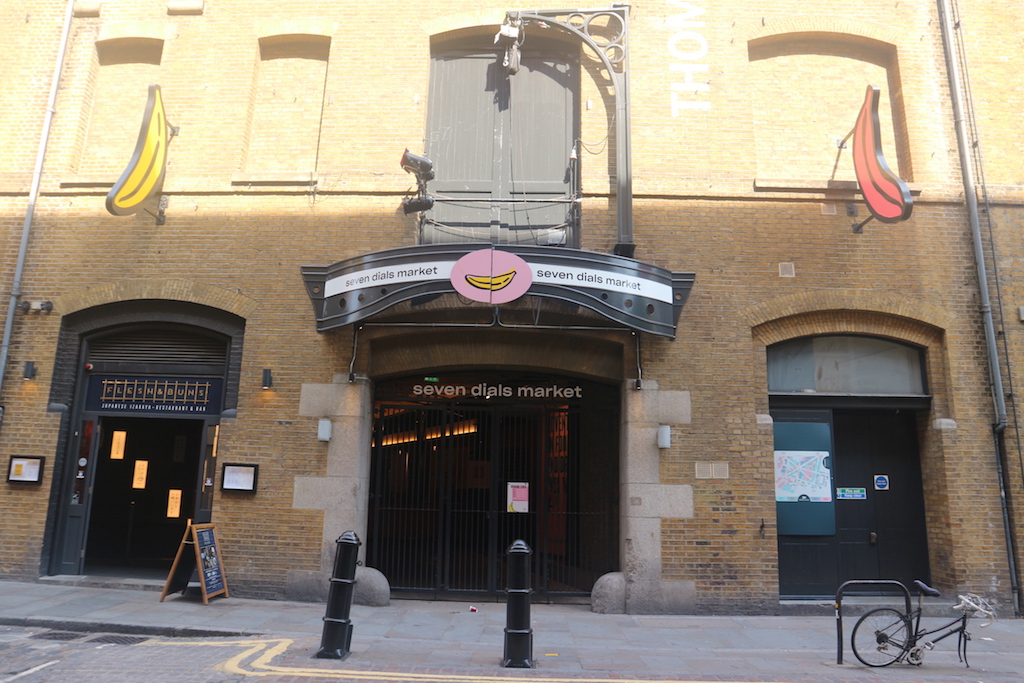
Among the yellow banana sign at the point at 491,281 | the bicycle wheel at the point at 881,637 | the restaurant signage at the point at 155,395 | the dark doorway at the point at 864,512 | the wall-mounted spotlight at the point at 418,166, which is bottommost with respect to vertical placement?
the bicycle wheel at the point at 881,637

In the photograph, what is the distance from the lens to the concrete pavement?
6.30 m

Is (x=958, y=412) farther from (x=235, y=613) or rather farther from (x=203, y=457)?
(x=203, y=457)

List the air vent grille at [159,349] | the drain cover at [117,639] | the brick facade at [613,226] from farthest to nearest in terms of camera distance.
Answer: the air vent grille at [159,349]
the brick facade at [613,226]
the drain cover at [117,639]

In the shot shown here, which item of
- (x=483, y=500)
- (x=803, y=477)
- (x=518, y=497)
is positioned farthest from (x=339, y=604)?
(x=803, y=477)

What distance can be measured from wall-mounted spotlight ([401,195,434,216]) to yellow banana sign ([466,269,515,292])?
2.06 metres

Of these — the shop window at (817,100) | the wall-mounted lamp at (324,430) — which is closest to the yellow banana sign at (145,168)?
the wall-mounted lamp at (324,430)

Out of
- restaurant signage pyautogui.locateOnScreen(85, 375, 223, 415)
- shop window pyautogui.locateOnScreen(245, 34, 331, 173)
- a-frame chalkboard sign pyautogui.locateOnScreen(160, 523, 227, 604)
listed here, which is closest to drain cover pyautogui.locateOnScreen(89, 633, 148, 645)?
a-frame chalkboard sign pyautogui.locateOnScreen(160, 523, 227, 604)

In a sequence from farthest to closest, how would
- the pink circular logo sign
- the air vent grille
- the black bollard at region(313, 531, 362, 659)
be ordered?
the air vent grille < the pink circular logo sign < the black bollard at region(313, 531, 362, 659)

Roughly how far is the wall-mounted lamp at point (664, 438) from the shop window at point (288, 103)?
21.7ft

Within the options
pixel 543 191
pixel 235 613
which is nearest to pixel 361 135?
pixel 543 191

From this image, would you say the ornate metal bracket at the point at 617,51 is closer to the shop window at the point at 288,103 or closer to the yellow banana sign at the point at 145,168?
the shop window at the point at 288,103

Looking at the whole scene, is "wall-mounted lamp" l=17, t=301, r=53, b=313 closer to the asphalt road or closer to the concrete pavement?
the concrete pavement

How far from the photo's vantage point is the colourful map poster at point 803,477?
973 cm

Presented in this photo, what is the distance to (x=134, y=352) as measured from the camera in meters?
10.4
